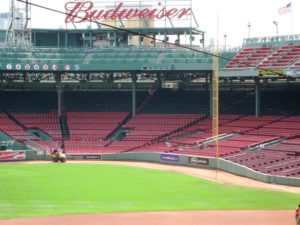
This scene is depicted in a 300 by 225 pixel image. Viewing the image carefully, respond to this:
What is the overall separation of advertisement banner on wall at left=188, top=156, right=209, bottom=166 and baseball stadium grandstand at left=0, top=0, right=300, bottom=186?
0.30 ft

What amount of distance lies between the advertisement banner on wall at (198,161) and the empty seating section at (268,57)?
11172 mm

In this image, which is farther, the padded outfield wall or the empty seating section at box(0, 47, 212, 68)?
the empty seating section at box(0, 47, 212, 68)

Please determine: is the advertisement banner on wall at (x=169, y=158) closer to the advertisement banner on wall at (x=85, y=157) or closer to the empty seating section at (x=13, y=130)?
the advertisement banner on wall at (x=85, y=157)

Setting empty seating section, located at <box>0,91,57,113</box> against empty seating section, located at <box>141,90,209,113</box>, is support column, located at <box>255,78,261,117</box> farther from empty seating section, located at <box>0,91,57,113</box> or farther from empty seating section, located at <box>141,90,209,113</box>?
empty seating section, located at <box>0,91,57,113</box>

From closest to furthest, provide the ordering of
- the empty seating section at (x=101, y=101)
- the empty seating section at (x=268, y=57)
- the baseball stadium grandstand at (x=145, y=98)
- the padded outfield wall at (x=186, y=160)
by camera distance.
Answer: the padded outfield wall at (x=186, y=160)
the baseball stadium grandstand at (x=145, y=98)
the empty seating section at (x=268, y=57)
the empty seating section at (x=101, y=101)

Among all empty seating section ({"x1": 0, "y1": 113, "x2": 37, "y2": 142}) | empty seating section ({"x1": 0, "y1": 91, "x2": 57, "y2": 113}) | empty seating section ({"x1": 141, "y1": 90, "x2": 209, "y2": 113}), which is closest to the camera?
Answer: empty seating section ({"x1": 0, "y1": 113, "x2": 37, "y2": 142})

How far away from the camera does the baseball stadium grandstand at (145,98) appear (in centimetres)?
5547

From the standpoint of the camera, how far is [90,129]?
64750mm

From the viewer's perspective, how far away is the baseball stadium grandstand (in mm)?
55469

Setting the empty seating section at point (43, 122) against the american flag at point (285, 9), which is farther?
the empty seating section at point (43, 122)

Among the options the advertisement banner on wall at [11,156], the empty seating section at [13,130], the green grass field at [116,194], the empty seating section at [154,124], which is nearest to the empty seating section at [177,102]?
the empty seating section at [154,124]

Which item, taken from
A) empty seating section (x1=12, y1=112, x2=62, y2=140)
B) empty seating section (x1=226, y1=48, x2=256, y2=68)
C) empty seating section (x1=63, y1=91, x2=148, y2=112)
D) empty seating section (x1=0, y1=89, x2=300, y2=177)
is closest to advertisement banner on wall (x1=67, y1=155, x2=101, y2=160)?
empty seating section (x1=0, y1=89, x2=300, y2=177)

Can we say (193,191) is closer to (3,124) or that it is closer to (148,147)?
(148,147)

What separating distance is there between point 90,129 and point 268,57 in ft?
71.7
